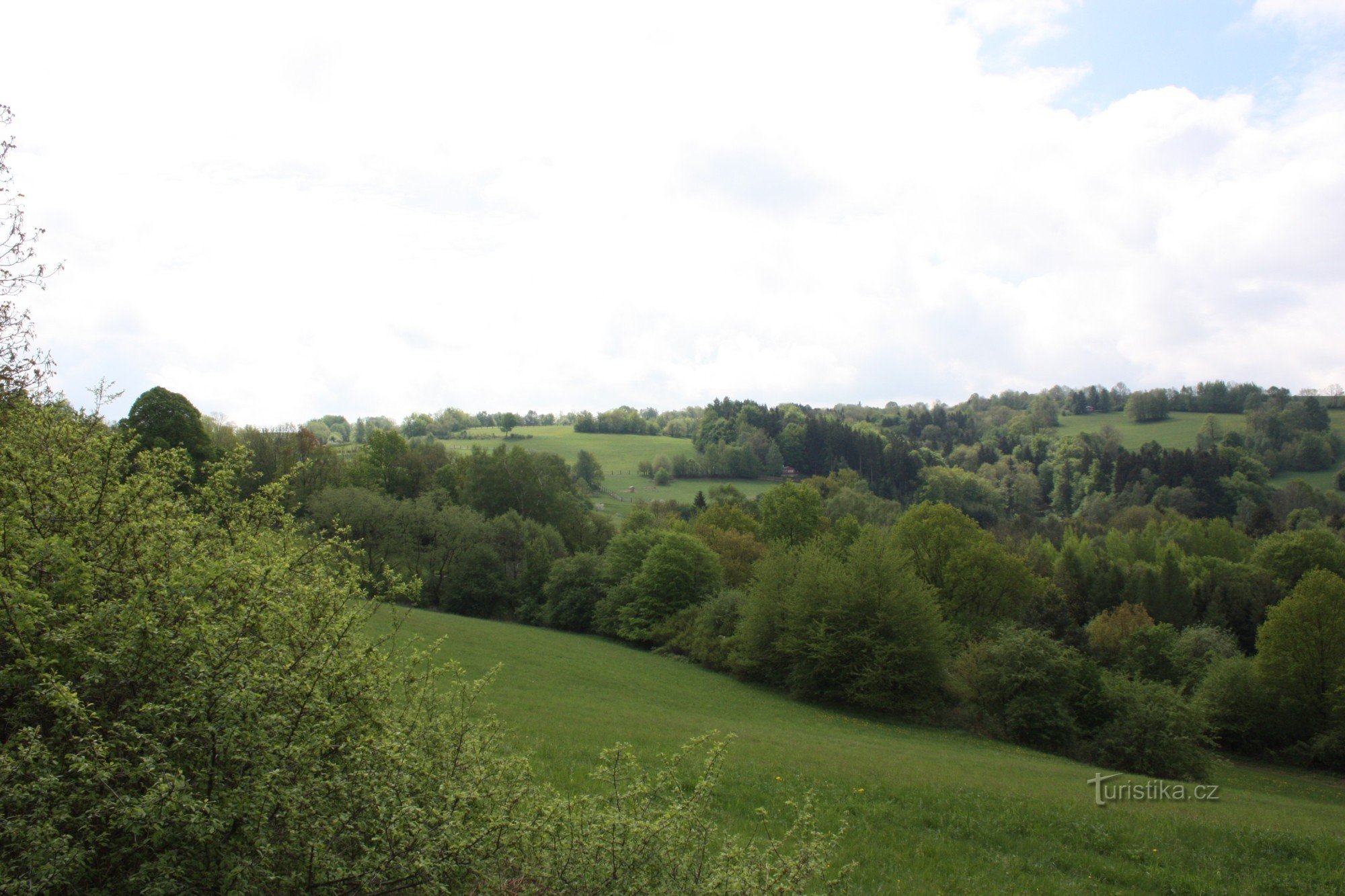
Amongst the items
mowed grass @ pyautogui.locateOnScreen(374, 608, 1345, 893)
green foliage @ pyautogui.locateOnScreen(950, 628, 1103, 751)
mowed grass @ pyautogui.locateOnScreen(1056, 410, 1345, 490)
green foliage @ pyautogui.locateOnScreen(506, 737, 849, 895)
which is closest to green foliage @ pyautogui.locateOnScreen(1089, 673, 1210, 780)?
mowed grass @ pyautogui.locateOnScreen(374, 608, 1345, 893)

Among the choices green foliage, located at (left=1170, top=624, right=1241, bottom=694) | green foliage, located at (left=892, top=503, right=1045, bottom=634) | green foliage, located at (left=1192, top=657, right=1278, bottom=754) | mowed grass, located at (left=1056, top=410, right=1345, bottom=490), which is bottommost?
green foliage, located at (left=1192, top=657, right=1278, bottom=754)

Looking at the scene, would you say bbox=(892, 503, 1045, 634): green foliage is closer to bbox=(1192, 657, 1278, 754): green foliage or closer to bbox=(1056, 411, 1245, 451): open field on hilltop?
bbox=(1192, 657, 1278, 754): green foliage

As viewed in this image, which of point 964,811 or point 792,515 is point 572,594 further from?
point 964,811

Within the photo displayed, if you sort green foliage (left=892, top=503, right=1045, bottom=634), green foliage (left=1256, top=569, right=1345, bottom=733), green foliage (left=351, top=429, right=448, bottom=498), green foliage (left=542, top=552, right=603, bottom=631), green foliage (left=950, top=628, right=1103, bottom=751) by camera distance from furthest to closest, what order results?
green foliage (left=351, top=429, right=448, bottom=498) < green foliage (left=542, top=552, right=603, bottom=631) < green foliage (left=892, top=503, right=1045, bottom=634) < green foliage (left=1256, top=569, right=1345, bottom=733) < green foliage (left=950, top=628, right=1103, bottom=751)

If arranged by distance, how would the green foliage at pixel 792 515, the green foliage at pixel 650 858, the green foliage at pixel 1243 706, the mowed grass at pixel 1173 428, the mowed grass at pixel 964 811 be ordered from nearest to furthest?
the green foliage at pixel 650 858
the mowed grass at pixel 964 811
the green foliage at pixel 1243 706
the green foliage at pixel 792 515
the mowed grass at pixel 1173 428

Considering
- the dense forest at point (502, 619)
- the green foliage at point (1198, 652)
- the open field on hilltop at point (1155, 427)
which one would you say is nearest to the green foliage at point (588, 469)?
the dense forest at point (502, 619)

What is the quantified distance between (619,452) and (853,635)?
4172 inches

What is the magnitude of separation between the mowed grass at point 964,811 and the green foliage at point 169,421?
29102mm

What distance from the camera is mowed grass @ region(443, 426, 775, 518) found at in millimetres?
112688

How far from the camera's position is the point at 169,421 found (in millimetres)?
43562

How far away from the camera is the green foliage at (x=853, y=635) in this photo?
116 feet

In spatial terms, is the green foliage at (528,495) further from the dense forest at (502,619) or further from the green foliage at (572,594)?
the green foliage at (572,594)

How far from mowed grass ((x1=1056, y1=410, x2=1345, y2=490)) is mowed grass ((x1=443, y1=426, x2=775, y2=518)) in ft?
296

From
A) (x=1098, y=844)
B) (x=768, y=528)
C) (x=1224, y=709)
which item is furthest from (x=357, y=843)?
(x=768, y=528)
